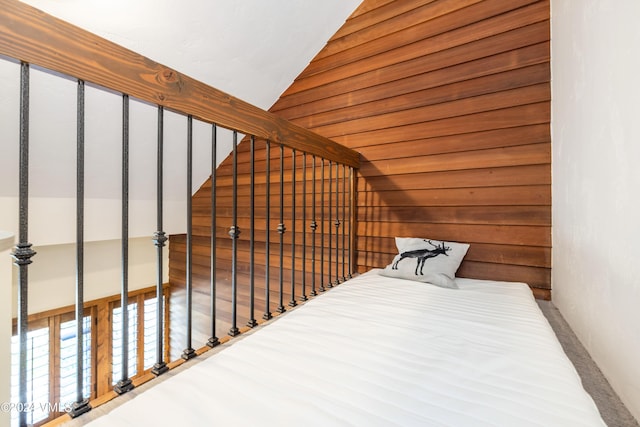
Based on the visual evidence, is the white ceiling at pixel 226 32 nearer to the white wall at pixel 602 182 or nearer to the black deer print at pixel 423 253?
the white wall at pixel 602 182

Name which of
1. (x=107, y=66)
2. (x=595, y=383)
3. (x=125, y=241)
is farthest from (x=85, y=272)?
(x=595, y=383)

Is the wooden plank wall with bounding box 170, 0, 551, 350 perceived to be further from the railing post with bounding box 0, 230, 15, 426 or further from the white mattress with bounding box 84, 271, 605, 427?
the railing post with bounding box 0, 230, 15, 426

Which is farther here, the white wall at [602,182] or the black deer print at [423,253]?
the black deer print at [423,253]

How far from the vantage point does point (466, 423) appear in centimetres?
56

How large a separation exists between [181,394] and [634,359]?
1.16m

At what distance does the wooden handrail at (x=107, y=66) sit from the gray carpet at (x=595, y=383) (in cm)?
141

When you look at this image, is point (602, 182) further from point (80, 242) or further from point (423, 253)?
point (80, 242)

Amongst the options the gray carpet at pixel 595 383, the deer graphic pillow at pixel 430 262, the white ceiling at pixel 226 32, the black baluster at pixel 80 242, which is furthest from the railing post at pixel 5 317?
the gray carpet at pixel 595 383

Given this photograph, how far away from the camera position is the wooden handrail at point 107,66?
56cm

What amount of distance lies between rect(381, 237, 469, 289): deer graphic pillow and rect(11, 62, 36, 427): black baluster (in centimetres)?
145

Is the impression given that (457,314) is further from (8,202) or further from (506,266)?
(8,202)

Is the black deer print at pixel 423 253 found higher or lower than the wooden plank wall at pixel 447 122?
lower

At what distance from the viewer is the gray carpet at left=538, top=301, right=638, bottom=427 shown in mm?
786

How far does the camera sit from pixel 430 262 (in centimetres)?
159
